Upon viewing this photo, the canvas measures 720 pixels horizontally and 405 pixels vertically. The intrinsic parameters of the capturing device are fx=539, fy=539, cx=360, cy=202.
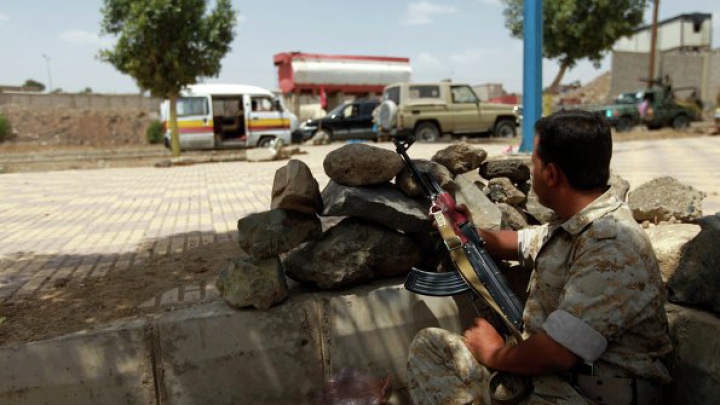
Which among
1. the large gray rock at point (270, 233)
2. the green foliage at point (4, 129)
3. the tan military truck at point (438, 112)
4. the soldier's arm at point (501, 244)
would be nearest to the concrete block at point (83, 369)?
the large gray rock at point (270, 233)

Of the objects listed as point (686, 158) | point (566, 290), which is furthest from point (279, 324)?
point (686, 158)

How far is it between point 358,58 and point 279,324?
77.9 ft

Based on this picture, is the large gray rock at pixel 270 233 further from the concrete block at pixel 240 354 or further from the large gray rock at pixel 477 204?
the large gray rock at pixel 477 204

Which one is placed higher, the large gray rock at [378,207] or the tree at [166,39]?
the tree at [166,39]

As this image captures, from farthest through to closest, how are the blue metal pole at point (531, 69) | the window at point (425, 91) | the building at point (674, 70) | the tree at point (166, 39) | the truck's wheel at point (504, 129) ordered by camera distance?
the building at point (674, 70), the truck's wheel at point (504, 129), the window at point (425, 91), the tree at point (166, 39), the blue metal pole at point (531, 69)

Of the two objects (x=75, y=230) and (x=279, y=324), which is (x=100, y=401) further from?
(x=75, y=230)

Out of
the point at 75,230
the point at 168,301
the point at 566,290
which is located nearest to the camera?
the point at 566,290

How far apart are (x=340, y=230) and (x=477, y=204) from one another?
2.86ft

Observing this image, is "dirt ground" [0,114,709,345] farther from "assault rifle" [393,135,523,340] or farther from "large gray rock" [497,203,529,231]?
"large gray rock" [497,203,529,231]

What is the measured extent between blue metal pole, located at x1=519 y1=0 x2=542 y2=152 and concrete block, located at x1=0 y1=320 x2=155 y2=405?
618cm

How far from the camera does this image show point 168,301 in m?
2.60

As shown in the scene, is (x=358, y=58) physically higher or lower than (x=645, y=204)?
Answer: higher

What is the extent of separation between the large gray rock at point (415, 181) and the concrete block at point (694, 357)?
3.93 feet

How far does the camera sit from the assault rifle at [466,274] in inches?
72.7
